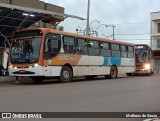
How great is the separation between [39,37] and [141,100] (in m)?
8.93

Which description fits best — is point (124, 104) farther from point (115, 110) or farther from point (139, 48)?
point (139, 48)

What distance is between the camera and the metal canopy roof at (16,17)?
75.7 feet

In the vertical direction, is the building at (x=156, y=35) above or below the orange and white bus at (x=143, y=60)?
above

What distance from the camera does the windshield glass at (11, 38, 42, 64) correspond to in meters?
20.9

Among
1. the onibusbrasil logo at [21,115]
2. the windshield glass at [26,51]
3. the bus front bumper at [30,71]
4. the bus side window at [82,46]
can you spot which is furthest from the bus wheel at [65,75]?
the onibusbrasil logo at [21,115]

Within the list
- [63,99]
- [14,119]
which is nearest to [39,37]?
[63,99]

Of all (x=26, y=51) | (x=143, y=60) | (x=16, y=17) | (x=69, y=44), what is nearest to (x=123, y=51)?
(x=143, y=60)

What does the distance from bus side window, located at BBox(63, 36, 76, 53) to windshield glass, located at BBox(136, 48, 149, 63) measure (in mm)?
15371

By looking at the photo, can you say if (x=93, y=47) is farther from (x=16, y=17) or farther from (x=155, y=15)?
(x=155, y=15)

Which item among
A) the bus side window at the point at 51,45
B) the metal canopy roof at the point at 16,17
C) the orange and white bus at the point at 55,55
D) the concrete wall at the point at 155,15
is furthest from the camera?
the concrete wall at the point at 155,15

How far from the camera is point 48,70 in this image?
21094 mm

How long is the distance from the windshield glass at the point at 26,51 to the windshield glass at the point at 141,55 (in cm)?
1850

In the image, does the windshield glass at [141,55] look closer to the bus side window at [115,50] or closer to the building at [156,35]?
the bus side window at [115,50]

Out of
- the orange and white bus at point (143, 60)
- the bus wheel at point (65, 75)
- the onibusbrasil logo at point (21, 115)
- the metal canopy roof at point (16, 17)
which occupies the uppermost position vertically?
the metal canopy roof at point (16, 17)
